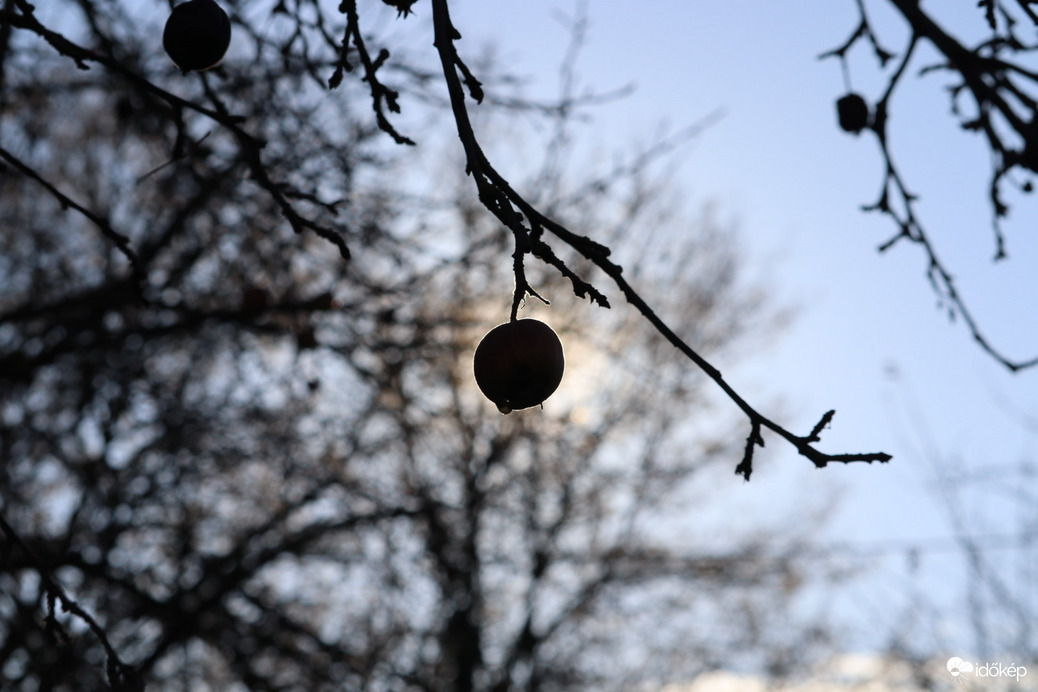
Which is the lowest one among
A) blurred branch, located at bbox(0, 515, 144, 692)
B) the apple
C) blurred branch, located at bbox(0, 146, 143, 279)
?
blurred branch, located at bbox(0, 515, 144, 692)

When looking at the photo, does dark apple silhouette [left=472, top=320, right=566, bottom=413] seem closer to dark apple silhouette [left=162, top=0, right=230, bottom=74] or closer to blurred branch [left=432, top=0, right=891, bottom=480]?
blurred branch [left=432, top=0, right=891, bottom=480]

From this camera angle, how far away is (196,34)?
6.07 feet

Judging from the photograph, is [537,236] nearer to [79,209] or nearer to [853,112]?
[79,209]

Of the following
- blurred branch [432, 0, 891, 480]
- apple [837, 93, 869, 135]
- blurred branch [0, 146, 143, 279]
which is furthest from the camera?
apple [837, 93, 869, 135]

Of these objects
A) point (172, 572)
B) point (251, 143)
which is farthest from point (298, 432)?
point (251, 143)

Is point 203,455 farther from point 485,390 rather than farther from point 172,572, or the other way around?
point 485,390

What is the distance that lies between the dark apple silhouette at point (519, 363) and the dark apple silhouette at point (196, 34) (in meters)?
0.94

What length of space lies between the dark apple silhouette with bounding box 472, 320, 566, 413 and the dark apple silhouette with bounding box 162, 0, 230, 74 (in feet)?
3.09

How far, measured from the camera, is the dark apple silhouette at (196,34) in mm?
1846

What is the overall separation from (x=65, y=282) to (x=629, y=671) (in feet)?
24.4

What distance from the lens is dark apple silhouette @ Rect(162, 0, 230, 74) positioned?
1.85 metres

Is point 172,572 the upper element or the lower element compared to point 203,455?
Answer: lower

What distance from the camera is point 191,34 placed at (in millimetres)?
1847

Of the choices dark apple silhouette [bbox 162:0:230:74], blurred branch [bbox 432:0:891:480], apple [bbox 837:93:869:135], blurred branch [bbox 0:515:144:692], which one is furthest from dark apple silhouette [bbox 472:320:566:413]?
apple [bbox 837:93:869:135]
